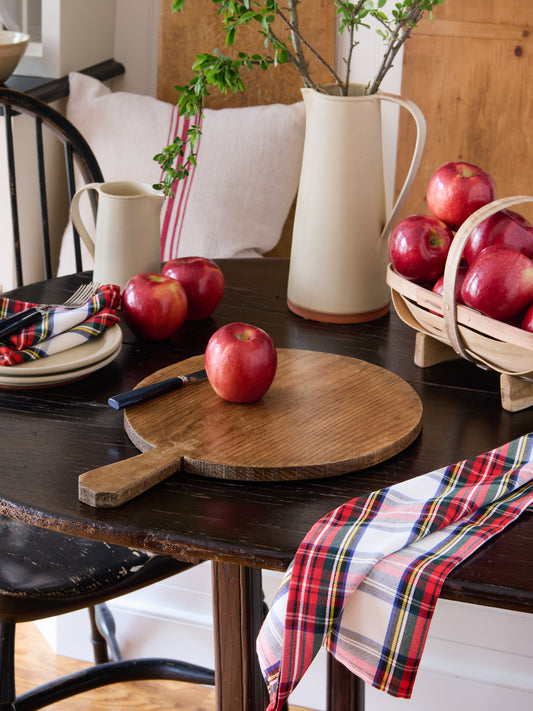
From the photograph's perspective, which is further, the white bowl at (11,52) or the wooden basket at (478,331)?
the white bowl at (11,52)

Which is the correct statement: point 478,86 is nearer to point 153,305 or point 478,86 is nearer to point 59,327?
point 153,305

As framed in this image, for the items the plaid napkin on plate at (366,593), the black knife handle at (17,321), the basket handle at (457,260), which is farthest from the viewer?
the black knife handle at (17,321)

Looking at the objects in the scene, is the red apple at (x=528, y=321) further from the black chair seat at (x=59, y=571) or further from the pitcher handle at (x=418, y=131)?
the black chair seat at (x=59, y=571)

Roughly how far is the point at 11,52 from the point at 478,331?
1.33 m

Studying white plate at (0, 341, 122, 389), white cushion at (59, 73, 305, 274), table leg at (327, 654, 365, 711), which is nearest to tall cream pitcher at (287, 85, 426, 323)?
white plate at (0, 341, 122, 389)

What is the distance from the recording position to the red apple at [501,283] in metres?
0.82

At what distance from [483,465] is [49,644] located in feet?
4.23

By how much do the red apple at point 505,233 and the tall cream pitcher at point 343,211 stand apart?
5.4 inches

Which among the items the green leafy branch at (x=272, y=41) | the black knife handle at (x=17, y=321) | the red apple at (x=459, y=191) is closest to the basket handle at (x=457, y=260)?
the red apple at (x=459, y=191)

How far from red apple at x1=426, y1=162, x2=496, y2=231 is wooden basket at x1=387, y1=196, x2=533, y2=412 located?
0.36ft

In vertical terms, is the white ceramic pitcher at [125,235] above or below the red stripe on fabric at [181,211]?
above

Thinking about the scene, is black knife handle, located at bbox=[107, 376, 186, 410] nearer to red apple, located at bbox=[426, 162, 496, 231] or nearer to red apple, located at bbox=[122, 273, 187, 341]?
red apple, located at bbox=[122, 273, 187, 341]

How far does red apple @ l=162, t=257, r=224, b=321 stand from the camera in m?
1.06

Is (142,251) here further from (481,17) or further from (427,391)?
(481,17)
